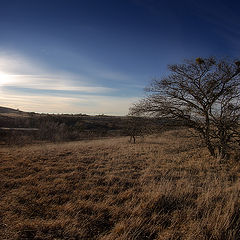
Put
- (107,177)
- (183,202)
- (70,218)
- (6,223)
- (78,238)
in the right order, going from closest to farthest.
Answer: (78,238)
(6,223)
(70,218)
(183,202)
(107,177)

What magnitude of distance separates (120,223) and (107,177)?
9.21ft

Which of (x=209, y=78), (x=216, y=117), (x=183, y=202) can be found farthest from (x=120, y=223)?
(x=209, y=78)

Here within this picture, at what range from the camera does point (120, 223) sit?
3111 millimetres

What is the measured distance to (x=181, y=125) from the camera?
8195mm

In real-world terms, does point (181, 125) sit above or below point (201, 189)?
above

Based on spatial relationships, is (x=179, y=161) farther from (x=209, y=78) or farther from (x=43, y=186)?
(x=43, y=186)

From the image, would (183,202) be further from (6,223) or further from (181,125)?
(181,125)

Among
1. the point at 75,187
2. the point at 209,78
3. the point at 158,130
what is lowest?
the point at 75,187

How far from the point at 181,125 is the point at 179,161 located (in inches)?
72.8

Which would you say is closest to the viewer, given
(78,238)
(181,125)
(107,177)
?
(78,238)

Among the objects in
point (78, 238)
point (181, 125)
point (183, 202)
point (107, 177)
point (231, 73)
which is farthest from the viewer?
point (181, 125)

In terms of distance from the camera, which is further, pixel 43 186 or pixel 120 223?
pixel 43 186

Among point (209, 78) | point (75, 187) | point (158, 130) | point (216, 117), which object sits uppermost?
point (209, 78)

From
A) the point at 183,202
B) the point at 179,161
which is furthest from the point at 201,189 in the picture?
the point at 179,161
